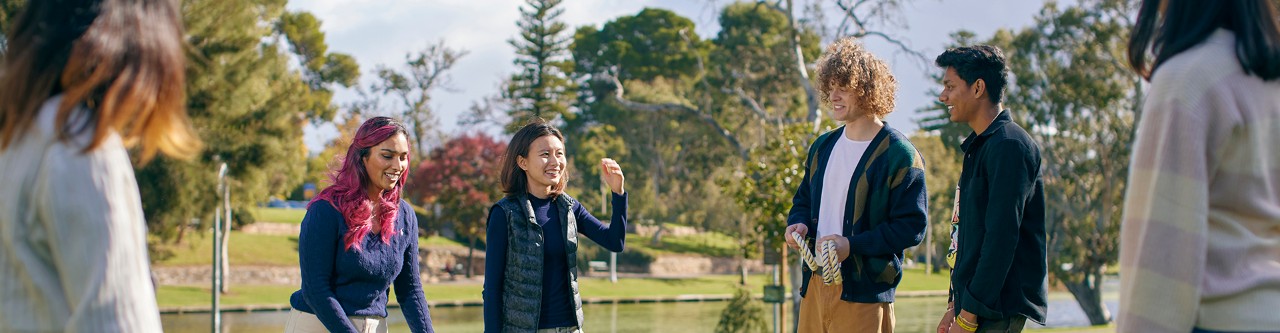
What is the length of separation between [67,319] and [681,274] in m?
40.3

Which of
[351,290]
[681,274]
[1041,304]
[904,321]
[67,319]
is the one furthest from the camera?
[681,274]

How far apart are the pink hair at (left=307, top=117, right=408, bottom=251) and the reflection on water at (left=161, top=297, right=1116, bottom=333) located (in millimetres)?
16945

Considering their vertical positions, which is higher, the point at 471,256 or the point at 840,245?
the point at 840,245

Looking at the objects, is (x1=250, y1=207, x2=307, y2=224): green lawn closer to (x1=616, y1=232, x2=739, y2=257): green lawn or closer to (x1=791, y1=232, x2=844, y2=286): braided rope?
(x1=616, y1=232, x2=739, y2=257): green lawn

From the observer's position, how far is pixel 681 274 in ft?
137

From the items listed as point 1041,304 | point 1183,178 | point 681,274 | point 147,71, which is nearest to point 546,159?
point 1041,304

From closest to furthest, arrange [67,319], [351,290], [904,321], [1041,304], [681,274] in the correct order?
1. [67,319]
2. [1041,304]
3. [351,290]
4. [904,321]
5. [681,274]

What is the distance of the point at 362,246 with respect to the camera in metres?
4.03

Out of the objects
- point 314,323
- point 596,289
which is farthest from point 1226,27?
point 596,289

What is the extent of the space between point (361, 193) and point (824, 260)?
5.32 feet

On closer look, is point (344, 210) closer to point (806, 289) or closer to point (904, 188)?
point (806, 289)

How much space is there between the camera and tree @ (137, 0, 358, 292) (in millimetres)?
22000

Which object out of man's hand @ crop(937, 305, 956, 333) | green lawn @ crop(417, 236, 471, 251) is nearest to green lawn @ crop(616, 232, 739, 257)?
green lawn @ crop(417, 236, 471, 251)

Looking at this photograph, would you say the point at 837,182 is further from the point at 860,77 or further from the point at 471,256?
the point at 471,256
